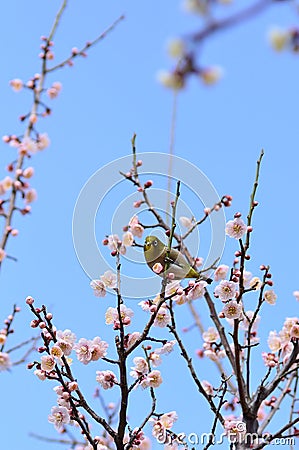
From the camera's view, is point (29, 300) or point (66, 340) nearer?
point (29, 300)

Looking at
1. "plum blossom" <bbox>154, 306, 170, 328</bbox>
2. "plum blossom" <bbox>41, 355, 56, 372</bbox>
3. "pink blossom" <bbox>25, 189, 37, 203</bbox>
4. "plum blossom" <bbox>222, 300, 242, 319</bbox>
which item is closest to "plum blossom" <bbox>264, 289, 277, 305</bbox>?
"plum blossom" <bbox>222, 300, 242, 319</bbox>

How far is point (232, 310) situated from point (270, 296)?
0.77 ft

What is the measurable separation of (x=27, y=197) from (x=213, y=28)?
144 cm

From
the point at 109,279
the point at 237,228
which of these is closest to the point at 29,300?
the point at 109,279

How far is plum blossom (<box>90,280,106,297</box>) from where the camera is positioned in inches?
90.3

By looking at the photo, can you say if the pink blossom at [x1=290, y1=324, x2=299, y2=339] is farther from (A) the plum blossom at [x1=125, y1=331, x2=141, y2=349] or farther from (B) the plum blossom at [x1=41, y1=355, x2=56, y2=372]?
(B) the plum blossom at [x1=41, y1=355, x2=56, y2=372]

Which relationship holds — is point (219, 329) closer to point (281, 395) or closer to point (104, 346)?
point (281, 395)

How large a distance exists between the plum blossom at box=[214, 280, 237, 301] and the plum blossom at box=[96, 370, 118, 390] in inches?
22.1

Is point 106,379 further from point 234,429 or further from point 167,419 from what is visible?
point 234,429

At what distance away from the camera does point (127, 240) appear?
88.5 inches

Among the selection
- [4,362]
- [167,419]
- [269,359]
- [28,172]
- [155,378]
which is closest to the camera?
[28,172]

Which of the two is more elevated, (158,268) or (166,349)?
(158,268)

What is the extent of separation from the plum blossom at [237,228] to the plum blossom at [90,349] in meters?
0.74

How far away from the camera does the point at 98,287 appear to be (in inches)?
90.7
